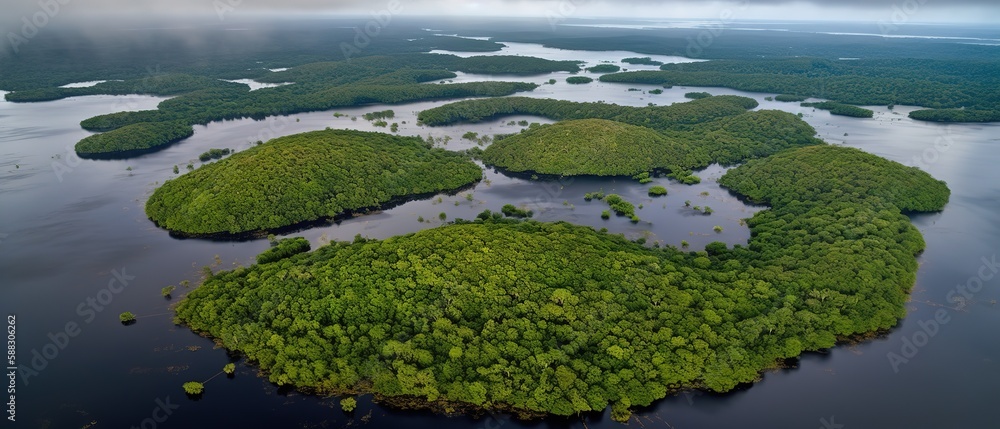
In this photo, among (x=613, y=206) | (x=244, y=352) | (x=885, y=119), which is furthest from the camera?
(x=885, y=119)

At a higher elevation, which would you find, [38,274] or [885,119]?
[885,119]

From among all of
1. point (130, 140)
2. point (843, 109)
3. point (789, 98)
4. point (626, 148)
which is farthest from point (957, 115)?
point (130, 140)

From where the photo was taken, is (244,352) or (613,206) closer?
(244,352)

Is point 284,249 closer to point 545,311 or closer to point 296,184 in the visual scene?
point 296,184

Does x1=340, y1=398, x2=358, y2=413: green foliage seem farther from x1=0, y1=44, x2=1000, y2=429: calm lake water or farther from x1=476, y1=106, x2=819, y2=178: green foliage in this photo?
x1=476, y1=106, x2=819, y2=178: green foliage

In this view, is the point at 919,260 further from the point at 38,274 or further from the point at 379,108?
the point at 379,108

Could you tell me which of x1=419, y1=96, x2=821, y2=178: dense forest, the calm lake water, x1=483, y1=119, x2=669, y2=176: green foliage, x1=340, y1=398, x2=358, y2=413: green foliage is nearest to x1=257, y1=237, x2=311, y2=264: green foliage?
the calm lake water

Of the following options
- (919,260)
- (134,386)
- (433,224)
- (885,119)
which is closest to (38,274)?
(134,386)

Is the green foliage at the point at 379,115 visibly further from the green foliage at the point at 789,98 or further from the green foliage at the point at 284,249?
the green foliage at the point at 789,98
